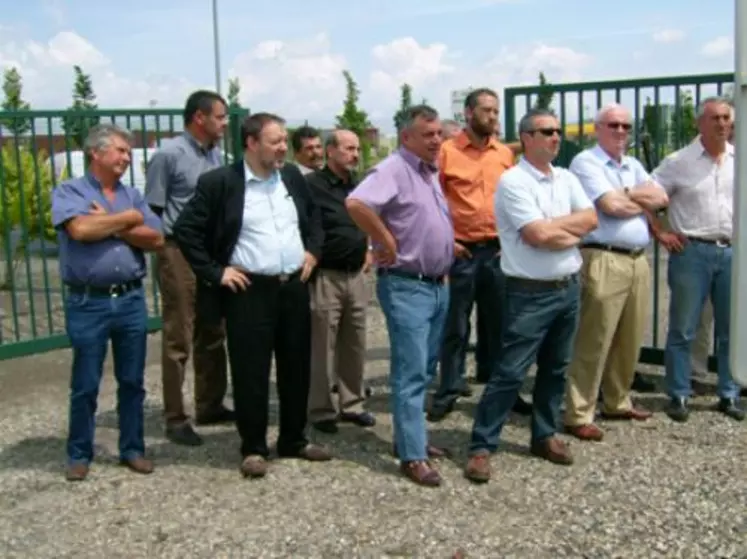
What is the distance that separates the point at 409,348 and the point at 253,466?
1.02 m

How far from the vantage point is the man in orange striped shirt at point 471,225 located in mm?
5824

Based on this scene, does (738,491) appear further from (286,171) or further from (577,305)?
(286,171)

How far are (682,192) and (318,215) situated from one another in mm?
2227

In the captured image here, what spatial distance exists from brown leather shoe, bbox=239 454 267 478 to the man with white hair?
8.43 feet

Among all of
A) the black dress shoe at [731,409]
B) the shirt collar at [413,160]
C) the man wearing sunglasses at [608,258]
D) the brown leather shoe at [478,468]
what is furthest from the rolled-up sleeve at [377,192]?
the black dress shoe at [731,409]

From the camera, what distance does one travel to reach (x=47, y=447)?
5.66 m

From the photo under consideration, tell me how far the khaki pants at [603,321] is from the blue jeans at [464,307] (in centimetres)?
59

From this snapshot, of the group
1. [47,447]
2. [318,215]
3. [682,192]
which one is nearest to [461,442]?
[318,215]

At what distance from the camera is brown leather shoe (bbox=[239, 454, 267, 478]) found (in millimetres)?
4883

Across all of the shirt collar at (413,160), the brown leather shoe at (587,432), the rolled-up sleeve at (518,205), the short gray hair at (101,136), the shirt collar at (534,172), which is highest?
the short gray hair at (101,136)

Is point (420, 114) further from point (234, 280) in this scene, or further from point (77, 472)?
point (77, 472)

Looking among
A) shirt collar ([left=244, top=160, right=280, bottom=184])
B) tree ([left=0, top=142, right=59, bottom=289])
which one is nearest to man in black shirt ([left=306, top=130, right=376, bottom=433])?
shirt collar ([left=244, top=160, right=280, bottom=184])

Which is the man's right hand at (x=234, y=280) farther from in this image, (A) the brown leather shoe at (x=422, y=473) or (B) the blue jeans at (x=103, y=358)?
(A) the brown leather shoe at (x=422, y=473)

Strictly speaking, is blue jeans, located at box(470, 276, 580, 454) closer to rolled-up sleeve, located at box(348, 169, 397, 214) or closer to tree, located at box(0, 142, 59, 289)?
rolled-up sleeve, located at box(348, 169, 397, 214)
